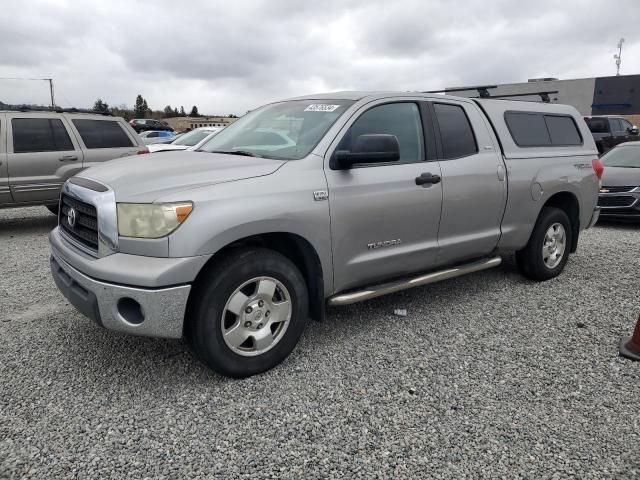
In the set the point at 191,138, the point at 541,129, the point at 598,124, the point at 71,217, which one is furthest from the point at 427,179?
the point at 598,124

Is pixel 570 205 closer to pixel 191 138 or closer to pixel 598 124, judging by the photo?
pixel 191 138

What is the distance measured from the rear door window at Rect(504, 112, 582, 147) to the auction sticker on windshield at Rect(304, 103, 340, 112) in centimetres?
197

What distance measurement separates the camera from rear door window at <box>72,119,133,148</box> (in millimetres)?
7848

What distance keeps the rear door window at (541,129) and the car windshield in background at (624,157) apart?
4.62 meters

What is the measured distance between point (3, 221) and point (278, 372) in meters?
7.86

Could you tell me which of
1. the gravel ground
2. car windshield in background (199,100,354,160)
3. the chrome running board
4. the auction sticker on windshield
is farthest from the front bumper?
the auction sticker on windshield

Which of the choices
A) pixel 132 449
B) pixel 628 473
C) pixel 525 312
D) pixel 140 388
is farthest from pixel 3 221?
pixel 628 473

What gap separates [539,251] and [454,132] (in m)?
1.68

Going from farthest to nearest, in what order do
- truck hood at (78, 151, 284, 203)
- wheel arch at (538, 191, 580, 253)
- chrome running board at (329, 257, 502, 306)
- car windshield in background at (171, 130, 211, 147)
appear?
car windshield in background at (171, 130, 211, 147)
wheel arch at (538, 191, 580, 253)
chrome running board at (329, 257, 502, 306)
truck hood at (78, 151, 284, 203)

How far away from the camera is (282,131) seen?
145 inches

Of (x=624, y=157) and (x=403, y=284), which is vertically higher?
(x=624, y=157)

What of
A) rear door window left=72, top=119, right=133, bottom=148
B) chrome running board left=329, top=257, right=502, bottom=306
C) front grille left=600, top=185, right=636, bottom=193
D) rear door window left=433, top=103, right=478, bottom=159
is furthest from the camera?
front grille left=600, top=185, right=636, bottom=193

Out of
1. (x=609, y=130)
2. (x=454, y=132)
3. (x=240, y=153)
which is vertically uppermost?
(x=609, y=130)

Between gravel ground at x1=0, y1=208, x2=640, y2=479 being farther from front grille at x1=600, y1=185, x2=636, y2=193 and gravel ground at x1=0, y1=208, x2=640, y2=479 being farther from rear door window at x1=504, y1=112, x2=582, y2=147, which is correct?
front grille at x1=600, y1=185, x2=636, y2=193
